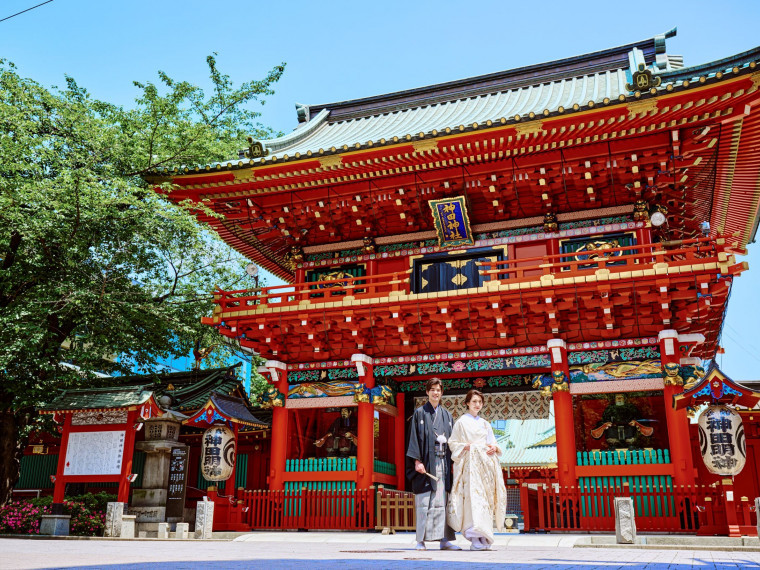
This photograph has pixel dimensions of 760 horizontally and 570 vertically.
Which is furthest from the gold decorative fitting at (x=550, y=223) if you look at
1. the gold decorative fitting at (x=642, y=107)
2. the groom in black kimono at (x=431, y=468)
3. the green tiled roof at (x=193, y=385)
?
the green tiled roof at (x=193, y=385)

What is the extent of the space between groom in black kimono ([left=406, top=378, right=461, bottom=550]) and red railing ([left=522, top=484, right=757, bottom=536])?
181 inches

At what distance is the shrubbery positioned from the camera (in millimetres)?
13367

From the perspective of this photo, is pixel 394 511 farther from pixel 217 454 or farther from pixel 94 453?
pixel 94 453

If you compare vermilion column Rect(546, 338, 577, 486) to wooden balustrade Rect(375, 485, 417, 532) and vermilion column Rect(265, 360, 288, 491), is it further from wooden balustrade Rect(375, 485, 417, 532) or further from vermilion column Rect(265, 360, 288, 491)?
vermilion column Rect(265, 360, 288, 491)

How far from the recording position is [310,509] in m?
13.9

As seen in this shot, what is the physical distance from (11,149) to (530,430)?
22040 millimetres

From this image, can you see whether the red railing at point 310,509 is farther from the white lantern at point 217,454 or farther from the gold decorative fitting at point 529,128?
the gold decorative fitting at point 529,128

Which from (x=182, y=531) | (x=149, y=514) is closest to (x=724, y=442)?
(x=182, y=531)

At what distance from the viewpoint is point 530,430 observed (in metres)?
28.0

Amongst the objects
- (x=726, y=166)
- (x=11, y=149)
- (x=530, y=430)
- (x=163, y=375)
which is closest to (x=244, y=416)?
(x=163, y=375)

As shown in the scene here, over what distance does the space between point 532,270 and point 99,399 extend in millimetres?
9711

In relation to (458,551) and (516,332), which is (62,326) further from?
(458,551)

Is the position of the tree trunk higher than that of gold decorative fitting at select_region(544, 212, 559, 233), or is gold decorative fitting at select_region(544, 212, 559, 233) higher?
gold decorative fitting at select_region(544, 212, 559, 233)

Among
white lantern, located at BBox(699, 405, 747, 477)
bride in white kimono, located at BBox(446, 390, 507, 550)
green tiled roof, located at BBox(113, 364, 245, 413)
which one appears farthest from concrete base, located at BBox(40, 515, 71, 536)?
white lantern, located at BBox(699, 405, 747, 477)
